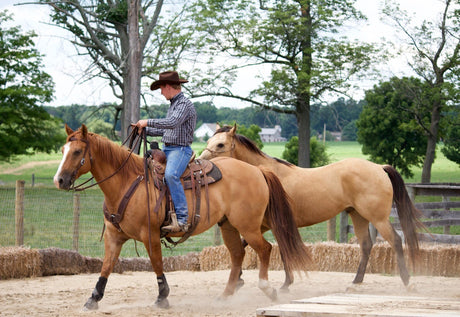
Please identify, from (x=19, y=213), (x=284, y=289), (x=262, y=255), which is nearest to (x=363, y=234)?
(x=284, y=289)

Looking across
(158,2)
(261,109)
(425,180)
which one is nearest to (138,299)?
(158,2)

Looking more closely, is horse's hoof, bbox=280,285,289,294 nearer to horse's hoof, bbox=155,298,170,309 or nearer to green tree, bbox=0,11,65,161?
horse's hoof, bbox=155,298,170,309

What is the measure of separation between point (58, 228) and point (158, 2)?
6.01 meters

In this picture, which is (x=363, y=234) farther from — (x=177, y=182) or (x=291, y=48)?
(x=291, y=48)

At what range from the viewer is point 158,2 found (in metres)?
14.7

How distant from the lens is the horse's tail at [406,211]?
27.7 feet

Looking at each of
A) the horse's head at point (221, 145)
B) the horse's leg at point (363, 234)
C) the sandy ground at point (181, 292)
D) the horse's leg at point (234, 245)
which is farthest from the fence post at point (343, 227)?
the horse's leg at point (234, 245)

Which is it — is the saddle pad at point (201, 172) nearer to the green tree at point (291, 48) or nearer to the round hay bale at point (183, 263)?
the round hay bale at point (183, 263)

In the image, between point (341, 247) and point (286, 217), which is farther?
point (341, 247)

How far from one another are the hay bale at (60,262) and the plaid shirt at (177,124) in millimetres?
3340

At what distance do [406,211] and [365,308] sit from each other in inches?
146

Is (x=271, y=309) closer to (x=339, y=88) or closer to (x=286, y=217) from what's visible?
(x=286, y=217)

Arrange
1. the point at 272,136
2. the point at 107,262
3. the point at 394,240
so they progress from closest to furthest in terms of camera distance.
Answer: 1. the point at 107,262
2. the point at 394,240
3. the point at 272,136

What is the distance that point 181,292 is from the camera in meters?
7.91
